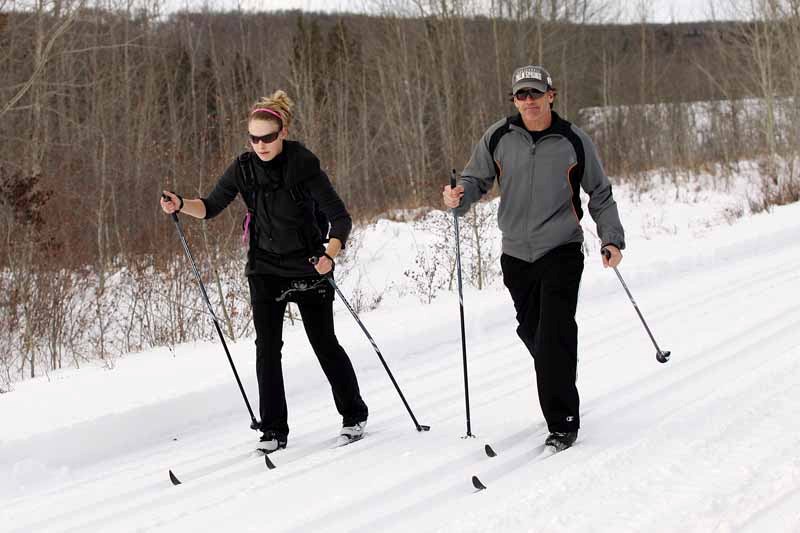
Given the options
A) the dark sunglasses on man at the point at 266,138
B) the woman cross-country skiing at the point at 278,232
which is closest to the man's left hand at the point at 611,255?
the woman cross-country skiing at the point at 278,232

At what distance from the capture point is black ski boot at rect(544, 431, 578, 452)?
14.5 feet

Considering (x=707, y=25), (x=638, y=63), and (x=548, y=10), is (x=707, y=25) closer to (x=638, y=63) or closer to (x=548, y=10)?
(x=548, y=10)

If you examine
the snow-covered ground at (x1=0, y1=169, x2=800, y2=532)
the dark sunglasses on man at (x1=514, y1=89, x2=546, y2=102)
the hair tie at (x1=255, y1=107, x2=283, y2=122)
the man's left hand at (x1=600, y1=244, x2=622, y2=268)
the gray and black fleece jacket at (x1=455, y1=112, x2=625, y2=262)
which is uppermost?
the hair tie at (x1=255, y1=107, x2=283, y2=122)

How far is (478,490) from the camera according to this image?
390 cm

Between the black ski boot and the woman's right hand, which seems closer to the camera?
the black ski boot

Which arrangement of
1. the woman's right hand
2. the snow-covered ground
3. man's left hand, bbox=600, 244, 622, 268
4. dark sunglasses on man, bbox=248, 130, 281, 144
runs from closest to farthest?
1. the snow-covered ground
2. man's left hand, bbox=600, 244, 622, 268
3. dark sunglasses on man, bbox=248, 130, 281, 144
4. the woman's right hand

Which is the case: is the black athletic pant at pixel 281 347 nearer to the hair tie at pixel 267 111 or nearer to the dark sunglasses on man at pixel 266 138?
the dark sunglasses on man at pixel 266 138

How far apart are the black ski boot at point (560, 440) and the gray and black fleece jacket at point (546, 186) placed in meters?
0.94

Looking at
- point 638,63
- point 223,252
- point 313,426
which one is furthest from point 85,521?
point 638,63

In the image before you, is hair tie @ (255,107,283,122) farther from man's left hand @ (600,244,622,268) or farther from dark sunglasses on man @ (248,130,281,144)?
man's left hand @ (600,244,622,268)

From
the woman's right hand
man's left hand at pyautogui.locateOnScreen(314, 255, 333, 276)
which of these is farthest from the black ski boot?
the woman's right hand

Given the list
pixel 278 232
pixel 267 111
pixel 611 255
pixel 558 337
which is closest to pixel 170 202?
pixel 278 232

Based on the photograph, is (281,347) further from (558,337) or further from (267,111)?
(558,337)

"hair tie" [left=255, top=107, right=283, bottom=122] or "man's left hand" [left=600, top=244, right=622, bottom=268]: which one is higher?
"hair tie" [left=255, top=107, right=283, bottom=122]
